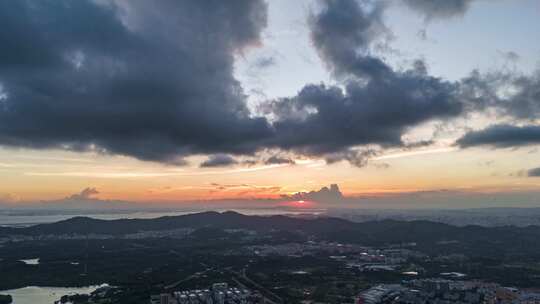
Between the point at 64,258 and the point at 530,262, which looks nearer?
the point at 530,262

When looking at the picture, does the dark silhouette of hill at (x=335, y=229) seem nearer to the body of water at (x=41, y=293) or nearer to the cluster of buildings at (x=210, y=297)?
the cluster of buildings at (x=210, y=297)

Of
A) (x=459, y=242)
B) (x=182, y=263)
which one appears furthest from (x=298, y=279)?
(x=459, y=242)

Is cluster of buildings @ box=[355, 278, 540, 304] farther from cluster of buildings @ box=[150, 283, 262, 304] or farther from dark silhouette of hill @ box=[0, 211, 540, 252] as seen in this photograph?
dark silhouette of hill @ box=[0, 211, 540, 252]

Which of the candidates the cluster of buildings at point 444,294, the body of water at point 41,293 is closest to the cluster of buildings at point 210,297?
the cluster of buildings at point 444,294

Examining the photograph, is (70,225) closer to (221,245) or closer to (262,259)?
(221,245)

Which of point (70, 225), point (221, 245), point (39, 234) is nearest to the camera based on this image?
point (221, 245)

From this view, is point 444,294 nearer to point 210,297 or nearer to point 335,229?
point 210,297
